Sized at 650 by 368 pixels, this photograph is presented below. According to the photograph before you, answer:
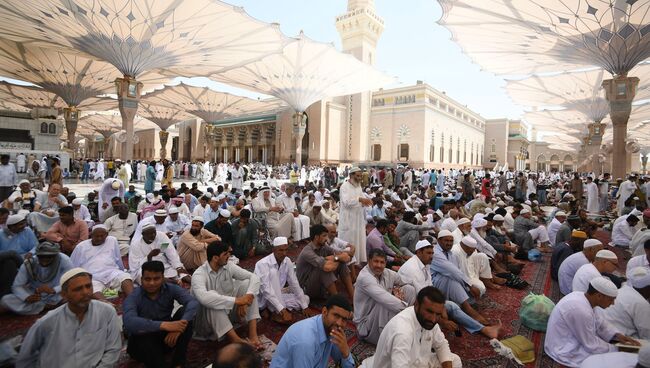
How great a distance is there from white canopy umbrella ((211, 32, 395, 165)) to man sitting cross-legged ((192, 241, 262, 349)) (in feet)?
52.9

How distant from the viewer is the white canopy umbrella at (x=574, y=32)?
418 inches

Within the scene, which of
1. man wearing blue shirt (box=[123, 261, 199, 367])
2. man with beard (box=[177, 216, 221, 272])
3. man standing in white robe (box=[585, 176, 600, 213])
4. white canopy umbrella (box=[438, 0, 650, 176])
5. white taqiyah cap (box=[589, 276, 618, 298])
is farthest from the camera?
man standing in white robe (box=[585, 176, 600, 213])

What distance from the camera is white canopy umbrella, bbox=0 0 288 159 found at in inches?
495

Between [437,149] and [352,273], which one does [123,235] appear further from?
[437,149]

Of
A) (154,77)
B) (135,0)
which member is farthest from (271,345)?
(154,77)

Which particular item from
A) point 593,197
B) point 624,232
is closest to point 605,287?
point 624,232

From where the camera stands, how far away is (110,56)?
14.9 m

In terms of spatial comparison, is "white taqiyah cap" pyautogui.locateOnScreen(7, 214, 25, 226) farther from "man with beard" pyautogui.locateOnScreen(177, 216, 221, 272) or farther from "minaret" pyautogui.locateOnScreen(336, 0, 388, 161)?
"minaret" pyautogui.locateOnScreen(336, 0, 388, 161)

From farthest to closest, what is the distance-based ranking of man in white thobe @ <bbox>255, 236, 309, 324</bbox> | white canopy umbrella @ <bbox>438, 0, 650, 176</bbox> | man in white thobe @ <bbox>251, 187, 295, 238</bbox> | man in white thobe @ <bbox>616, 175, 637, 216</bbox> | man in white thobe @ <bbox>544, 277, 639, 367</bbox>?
white canopy umbrella @ <bbox>438, 0, 650, 176</bbox> → man in white thobe @ <bbox>616, 175, 637, 216</bbox> → man in white thobe @ <bbox>251, 187, 295, 238</bbox> → man in white thobe @ <bbox>255, 236, 309, 324</bbox> → man in white thobe @ <bbox>544, 277, 639, 367</bbox>

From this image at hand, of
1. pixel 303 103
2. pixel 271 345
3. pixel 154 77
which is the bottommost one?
pixel 271 345

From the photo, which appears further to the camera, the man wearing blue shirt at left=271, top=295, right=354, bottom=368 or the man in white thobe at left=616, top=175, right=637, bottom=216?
the man in white thobe at left=616, top=175, right=637, bottom=216

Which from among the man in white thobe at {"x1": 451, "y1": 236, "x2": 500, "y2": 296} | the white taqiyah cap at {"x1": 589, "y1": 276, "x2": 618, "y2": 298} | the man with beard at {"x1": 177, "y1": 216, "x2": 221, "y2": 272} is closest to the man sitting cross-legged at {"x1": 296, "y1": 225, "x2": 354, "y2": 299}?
the man in white thobe at {"x1": 451, "y1": 236, "x2": 500, "y2": 296}

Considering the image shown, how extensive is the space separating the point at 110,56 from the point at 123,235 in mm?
13165

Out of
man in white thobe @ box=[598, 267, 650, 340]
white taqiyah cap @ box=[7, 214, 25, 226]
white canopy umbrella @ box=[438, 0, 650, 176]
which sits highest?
white canopy umbrella @ box=[438, 0, 650, 176]
